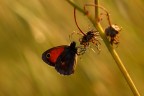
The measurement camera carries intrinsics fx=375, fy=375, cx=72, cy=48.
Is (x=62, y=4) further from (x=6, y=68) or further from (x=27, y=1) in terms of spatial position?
(x=6, y=68)

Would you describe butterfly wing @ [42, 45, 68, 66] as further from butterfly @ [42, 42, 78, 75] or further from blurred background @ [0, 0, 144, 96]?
blurred background @ [0, 0, 144, 96]

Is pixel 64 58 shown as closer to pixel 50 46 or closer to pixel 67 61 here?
pixel 67 61

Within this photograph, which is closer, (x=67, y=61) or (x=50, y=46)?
(x=67, y=61)

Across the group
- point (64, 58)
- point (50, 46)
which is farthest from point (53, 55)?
point (50, 46)

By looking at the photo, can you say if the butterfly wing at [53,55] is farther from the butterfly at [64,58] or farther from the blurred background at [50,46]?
the blurred background at [50,46]

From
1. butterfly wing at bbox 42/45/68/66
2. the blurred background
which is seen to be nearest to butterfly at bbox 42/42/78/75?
A: butterfly wing at bbox 42/45/68/66

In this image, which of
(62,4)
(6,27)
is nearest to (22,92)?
(6,27)
